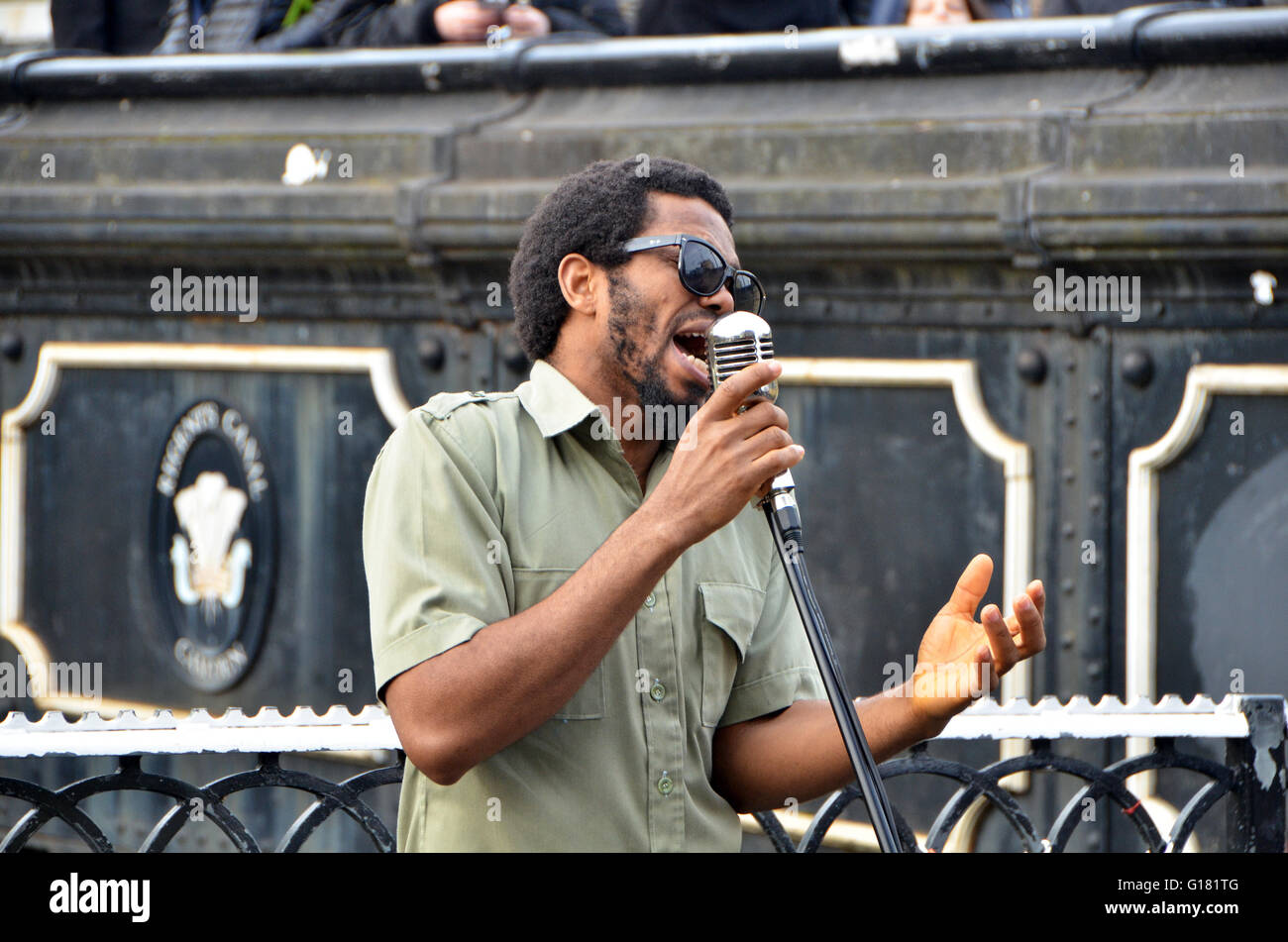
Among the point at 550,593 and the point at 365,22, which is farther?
the point at 365,22

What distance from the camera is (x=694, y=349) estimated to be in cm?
235

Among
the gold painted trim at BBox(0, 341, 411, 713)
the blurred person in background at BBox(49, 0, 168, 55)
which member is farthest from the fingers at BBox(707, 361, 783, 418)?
the blurred person in background at BBox(49, 0, 168, 55)

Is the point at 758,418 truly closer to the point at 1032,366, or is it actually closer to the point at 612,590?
the point at 612,590

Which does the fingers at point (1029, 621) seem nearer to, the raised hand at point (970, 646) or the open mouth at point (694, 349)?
the raised hand at point (970, 646)

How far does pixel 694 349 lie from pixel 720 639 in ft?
1.22

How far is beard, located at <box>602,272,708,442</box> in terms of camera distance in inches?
90.1

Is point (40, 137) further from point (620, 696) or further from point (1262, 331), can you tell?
point (620, 696)

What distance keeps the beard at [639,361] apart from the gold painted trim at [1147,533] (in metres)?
2.25

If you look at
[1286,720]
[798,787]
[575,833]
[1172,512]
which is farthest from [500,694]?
[1172,512]

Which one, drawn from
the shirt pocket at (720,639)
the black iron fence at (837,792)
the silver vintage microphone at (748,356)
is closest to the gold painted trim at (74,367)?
the black iron fence at (837,792)

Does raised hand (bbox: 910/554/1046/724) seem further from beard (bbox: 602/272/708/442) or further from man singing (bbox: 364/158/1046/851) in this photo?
beard (bbox: 602/272/708/442)

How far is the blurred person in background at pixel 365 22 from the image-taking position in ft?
19.2

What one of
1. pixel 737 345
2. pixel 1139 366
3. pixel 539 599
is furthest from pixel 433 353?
pixel 737 345

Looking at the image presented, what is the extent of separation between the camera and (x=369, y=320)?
18.0 feet
